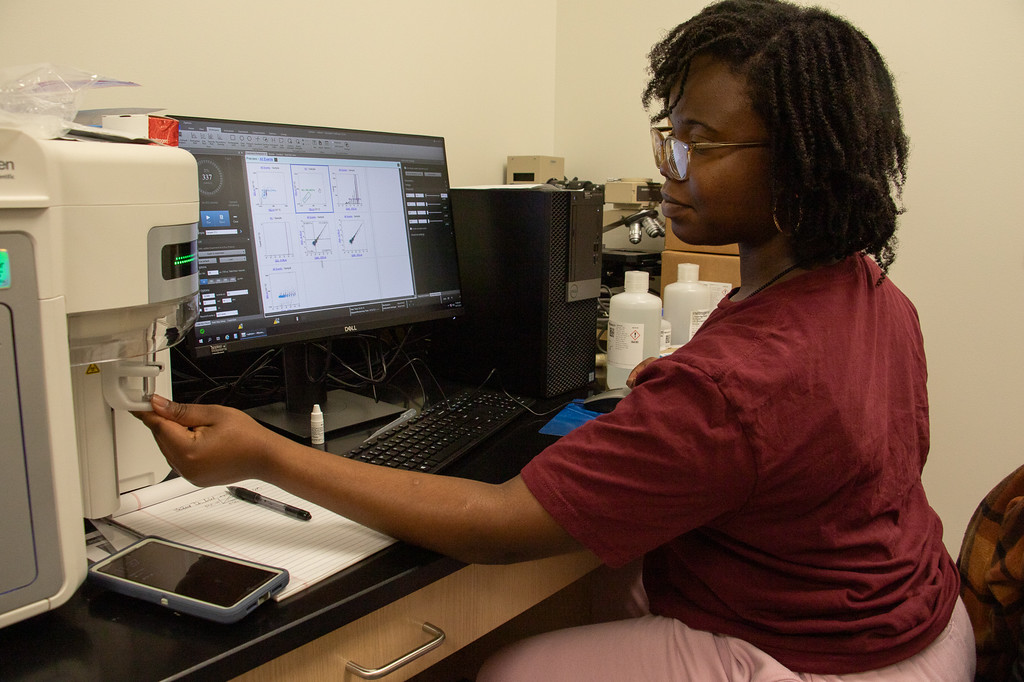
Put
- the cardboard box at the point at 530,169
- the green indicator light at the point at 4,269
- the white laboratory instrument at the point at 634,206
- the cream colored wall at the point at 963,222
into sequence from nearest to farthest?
the green indicator light at the point at 4,269
the cream colored wall at the point at 963,222
the white laboratory instrument at the point at 634,206
the cardboard box at the point at 530,169

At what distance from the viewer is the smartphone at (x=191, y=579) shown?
66cm

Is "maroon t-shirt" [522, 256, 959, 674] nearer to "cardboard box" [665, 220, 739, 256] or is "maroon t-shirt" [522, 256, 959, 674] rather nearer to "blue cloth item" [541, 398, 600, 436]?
"blue cloth item" [541, 398, 600, 436]

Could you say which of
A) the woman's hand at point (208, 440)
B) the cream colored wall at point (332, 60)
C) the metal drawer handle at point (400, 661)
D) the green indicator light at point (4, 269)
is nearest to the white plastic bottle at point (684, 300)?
the cream colored wall at point (332, 60)

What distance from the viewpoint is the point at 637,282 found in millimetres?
1493

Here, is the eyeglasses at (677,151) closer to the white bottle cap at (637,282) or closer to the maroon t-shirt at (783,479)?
the maroon t-shirt at (783,479)

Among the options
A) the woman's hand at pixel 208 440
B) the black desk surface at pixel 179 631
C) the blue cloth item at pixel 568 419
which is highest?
the woman's hand at pixel 208 440

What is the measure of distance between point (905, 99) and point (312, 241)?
1413 mm

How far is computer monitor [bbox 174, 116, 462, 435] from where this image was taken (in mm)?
1068

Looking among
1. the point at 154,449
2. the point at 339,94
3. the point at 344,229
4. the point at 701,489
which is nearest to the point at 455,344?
the point at 344,229

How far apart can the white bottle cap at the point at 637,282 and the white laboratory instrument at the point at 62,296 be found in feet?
3.16

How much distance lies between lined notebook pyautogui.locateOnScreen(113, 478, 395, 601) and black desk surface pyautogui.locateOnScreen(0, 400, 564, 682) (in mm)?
24

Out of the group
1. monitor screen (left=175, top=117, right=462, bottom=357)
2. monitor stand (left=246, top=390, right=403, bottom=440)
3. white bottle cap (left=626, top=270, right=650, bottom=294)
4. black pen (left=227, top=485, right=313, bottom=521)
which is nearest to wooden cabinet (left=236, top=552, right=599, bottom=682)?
black pen (left=227, top=485, right=313, bottom=521)

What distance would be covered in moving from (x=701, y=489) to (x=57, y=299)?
24.3 inches

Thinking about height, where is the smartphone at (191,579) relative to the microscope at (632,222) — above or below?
below
